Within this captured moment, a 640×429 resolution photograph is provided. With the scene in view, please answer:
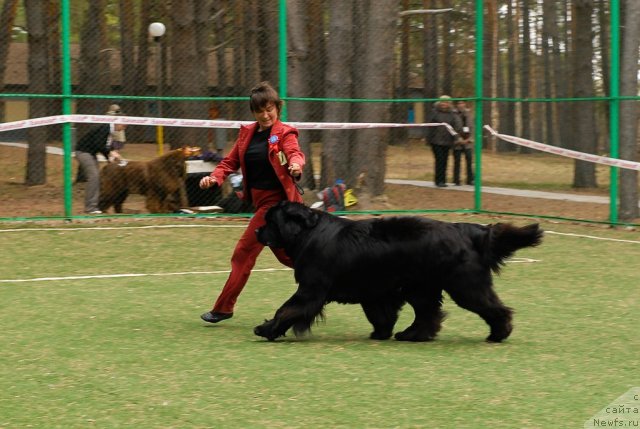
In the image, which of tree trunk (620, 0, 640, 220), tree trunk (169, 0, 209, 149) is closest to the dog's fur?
tree trunk (169, 0, 209, 149)

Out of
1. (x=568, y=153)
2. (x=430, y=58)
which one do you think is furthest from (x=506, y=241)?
(x=430, y=58)

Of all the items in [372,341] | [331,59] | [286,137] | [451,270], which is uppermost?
[331,59]

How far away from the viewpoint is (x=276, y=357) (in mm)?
6230

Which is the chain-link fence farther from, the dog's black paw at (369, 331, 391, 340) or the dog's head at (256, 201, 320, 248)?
the dog's black paw at (369, 331, 391, 340)

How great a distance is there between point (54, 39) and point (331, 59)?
420cm

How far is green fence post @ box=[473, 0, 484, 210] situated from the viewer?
592 inches

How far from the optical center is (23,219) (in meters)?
13.0

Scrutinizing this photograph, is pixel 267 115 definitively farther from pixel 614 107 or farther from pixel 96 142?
pixel 614 107

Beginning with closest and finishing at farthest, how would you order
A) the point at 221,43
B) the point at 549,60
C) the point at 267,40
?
the point at 267,40, the point at 549,60, the point at 221,43

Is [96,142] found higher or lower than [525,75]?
lower

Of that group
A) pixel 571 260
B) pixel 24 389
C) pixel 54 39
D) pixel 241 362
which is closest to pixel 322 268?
pixel 241 362

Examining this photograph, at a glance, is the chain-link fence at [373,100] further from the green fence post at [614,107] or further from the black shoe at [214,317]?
the black shoe at [214,317]

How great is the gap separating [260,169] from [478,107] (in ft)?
27.8

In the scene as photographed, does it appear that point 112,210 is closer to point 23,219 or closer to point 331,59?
point 23,219
